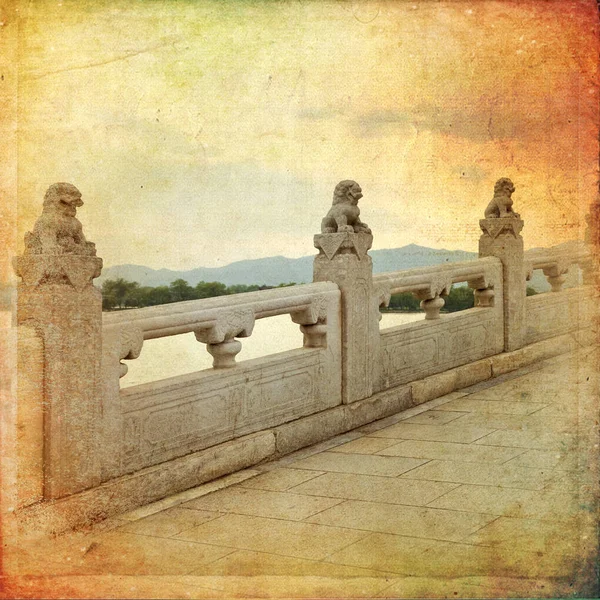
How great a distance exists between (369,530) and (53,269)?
2.00 metres

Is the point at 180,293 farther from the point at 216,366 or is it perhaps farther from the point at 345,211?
the point at 216,366

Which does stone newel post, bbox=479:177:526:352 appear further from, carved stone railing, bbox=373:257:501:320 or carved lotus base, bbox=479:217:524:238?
carved stone railing, bbox=373:257:501:320

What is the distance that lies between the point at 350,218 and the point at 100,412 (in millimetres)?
2854

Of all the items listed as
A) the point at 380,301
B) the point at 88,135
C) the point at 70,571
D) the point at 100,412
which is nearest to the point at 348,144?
the point at 88,135

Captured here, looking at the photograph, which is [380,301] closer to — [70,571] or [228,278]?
[70,571]

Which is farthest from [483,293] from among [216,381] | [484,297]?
[216,381]

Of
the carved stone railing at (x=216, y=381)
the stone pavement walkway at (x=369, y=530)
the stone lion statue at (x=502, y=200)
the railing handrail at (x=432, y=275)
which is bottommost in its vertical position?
the stone pavement walkway at (x=369, y=530)

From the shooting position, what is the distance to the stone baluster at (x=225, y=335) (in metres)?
5.34

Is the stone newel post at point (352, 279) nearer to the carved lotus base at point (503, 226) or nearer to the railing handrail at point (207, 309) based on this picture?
the railing handrail at point (207, 309)

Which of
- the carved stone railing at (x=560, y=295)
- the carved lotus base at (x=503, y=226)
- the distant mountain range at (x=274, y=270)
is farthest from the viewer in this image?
the distant mountain range at (x=274, y=270)

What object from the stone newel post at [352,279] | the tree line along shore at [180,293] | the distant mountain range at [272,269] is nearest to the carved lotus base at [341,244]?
the stone newel post at [352,279]

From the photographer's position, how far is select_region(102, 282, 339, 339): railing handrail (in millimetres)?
4746

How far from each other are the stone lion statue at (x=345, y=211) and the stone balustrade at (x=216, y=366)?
0.4 inches

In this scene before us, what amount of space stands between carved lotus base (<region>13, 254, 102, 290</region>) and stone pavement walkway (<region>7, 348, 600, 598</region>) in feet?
4.05
